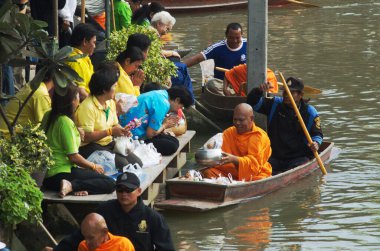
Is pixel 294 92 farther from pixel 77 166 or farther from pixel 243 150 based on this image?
pixel 77 166

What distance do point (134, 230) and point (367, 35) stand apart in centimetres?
1575

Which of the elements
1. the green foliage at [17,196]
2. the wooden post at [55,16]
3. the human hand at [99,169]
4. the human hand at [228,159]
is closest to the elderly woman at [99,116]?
the human hand at [99,169]

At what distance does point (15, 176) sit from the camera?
29.9 ft

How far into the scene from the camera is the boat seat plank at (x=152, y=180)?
10.0 metres

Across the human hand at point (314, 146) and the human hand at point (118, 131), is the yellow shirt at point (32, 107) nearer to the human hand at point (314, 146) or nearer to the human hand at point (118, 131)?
the human hand at point (118, 131)

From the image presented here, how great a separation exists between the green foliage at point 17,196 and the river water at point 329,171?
194cm

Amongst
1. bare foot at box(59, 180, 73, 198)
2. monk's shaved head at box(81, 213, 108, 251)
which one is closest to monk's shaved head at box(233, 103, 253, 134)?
bare foot at box(59, 180, 73, 198)

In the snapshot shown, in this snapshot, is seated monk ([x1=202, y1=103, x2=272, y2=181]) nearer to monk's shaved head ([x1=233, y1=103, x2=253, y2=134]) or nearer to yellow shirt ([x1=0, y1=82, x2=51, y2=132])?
monk's shaved head ([x1=233, y1=103, x2=253, y2=134])

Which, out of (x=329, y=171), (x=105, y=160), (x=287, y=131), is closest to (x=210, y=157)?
(x=105, y=160)

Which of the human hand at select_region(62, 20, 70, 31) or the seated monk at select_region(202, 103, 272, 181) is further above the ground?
the human hand at select_region(62, 20, 70, 31)

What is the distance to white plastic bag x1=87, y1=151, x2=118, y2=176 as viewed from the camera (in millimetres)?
10688

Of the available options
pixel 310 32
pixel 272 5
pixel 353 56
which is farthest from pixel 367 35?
pixel 272 5

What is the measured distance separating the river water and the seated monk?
0.33m

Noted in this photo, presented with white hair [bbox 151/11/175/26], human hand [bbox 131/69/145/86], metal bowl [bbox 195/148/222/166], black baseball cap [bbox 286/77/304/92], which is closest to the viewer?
metal bowl [bbox 195/148/222/166]
